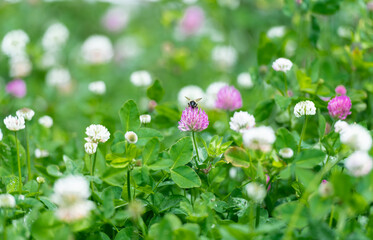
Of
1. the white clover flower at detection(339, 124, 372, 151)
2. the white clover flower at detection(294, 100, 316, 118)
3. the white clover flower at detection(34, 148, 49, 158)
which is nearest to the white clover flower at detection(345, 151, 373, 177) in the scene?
the white clover flower at detection(339, 124, 372, 151)

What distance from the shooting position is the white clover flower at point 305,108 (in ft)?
3.20

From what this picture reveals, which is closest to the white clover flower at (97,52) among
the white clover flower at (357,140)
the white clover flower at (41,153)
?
the white clover flower at (41,153)

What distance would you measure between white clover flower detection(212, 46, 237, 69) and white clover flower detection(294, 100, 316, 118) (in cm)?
143

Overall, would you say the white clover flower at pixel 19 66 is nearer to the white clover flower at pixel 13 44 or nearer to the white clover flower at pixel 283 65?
the white clover flower at pixel 13 44

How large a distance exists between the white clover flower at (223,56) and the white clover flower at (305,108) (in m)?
1.43

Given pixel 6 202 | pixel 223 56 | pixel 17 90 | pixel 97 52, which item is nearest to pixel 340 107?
pixel 6 202

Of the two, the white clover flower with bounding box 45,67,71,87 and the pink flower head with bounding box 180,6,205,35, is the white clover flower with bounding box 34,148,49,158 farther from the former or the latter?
the pink flower head with bounding box 180,6,205,35

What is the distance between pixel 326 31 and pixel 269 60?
2.09 ft

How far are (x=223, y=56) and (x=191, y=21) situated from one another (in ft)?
1.48

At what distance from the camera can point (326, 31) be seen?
A: 1862 mm

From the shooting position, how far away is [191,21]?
286 cm

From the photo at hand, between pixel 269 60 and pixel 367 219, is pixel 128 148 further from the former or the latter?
pixel 269 60

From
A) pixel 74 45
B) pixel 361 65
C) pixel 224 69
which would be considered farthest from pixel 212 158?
pixel 74 45

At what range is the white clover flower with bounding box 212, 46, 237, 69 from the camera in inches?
95.0
